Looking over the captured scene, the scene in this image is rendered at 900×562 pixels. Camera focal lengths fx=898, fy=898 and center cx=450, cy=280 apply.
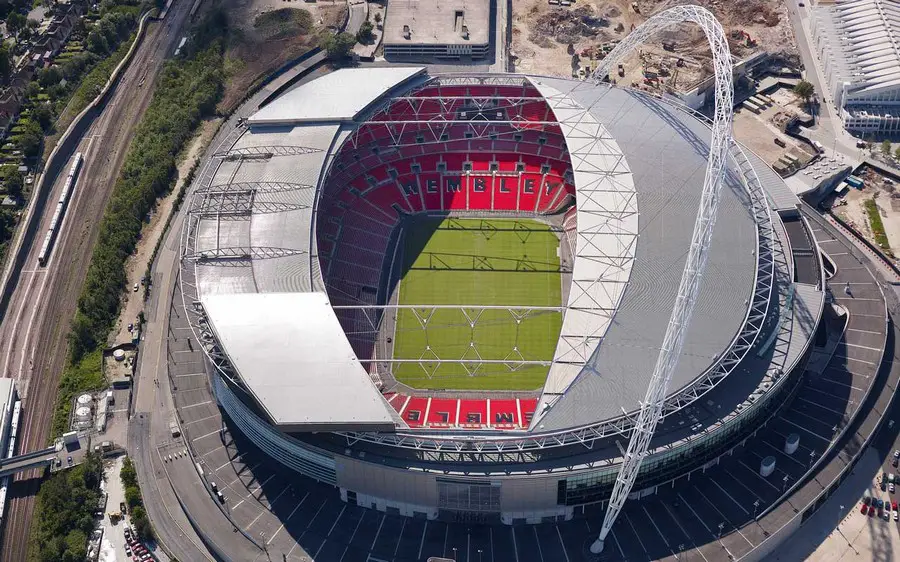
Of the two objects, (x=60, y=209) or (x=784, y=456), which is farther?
(x=60, y=209)

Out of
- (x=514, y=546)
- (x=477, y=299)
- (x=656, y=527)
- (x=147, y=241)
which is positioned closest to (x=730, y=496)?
(x=656, y=527)

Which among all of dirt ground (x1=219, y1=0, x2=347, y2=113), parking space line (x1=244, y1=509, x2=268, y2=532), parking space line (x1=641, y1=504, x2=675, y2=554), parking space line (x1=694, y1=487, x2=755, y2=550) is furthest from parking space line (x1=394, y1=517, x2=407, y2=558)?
dirt ground (x1=219, y1=0, x2=347, y2=113)

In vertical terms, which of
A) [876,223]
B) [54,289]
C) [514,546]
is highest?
[876,223]

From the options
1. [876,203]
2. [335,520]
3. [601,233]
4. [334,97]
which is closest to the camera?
[335,520]

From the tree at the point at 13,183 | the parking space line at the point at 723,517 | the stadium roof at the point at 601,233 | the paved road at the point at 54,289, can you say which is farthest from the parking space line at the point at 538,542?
the tree at the point at 13,183

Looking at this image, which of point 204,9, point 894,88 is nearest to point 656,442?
point 894,88

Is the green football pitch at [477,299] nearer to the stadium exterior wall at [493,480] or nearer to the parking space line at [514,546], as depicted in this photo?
the stadium exterior wall at [493,480]

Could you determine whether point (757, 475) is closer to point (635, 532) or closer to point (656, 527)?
point (656, 527)
